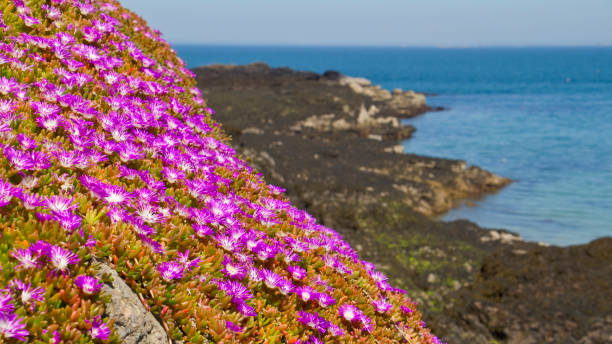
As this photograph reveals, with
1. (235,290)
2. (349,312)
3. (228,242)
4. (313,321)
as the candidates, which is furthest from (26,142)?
(349,312)

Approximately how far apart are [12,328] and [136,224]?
110cm

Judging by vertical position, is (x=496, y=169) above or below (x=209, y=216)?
below

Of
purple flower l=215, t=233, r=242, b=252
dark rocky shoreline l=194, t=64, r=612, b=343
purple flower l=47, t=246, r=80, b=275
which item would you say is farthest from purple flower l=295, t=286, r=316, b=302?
dark rocky shoreline l=194, t=64, r=612, b=343

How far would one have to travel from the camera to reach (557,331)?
424 inches

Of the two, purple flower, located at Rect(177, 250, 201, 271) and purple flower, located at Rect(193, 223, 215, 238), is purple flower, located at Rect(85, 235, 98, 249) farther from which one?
purple flower, located at Rect(193, 223, 215, 238)

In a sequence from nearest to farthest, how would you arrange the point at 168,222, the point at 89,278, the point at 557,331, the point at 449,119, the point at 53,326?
the point at 53,326 < the point at 89,278 < the point at 168,222 < the point at 557,331 < the point at 449,119

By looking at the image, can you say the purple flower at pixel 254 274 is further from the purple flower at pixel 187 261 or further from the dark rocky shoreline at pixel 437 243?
the dark rocky shoreline at pixel 437 243

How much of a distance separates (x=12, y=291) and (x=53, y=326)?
269mm

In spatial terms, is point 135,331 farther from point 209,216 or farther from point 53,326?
point 209,216

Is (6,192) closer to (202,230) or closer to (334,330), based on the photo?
(202,230)

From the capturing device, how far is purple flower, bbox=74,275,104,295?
2473 millimetres

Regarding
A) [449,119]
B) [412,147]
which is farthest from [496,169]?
[449,119]

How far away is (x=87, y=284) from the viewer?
2480 mm

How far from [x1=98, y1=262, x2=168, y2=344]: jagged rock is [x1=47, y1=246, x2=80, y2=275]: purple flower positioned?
19cm
